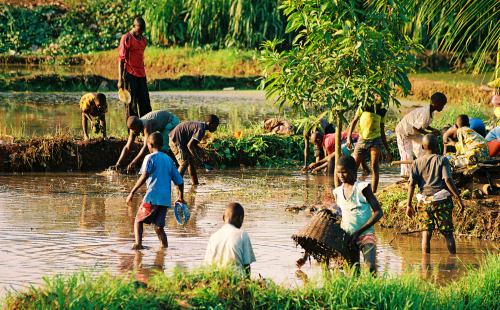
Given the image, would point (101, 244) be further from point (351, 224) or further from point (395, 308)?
point (395, 308)

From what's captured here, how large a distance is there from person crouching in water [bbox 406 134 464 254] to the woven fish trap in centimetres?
141

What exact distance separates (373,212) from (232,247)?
1631 mm

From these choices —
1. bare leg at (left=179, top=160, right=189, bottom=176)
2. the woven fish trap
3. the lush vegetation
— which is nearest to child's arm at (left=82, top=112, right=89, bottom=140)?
bare leg at (left=179, top=160, right=189, bottom=176)

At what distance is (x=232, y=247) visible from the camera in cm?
850

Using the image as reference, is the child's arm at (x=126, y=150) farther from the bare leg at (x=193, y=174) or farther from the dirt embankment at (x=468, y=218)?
the dirt embankment at (x=468, y=218)

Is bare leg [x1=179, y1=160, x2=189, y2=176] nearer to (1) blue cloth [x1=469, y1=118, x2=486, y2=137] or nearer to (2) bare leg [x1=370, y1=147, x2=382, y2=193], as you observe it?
(2) bare leg [x1=370, y1=147, x2=382, y2=193]

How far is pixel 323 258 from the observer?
10289 millimetres

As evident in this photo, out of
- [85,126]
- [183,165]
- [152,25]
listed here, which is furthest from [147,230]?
[152,25]

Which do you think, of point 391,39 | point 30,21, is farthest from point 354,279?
point 30,21

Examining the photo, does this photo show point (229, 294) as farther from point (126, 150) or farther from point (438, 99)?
point (126, 150)

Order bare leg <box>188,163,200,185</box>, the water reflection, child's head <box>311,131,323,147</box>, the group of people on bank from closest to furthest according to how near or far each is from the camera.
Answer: the group of people on bank → bare leg <box>188,163,200,185</box> → child's head <box>311,131,323,147</box> → the water reflection

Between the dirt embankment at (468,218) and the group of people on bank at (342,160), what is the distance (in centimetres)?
56

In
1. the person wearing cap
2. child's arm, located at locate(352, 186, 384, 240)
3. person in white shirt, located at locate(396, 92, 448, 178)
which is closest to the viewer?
child's arm, located at locate(352, 186, 384, 240)

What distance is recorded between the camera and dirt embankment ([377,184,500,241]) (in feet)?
40.1
